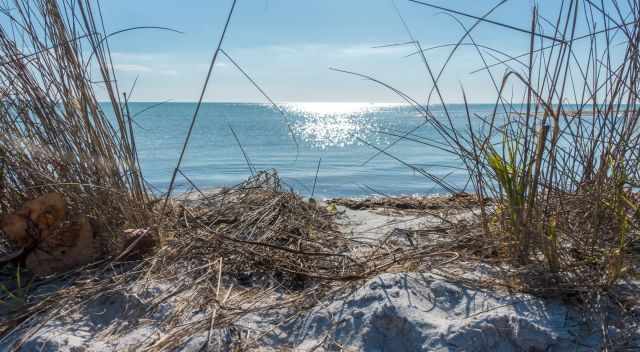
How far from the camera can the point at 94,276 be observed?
167cm

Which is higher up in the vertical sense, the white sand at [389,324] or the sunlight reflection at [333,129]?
the white sand at [389,324]

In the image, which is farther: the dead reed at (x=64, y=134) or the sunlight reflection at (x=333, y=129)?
the sunlight reflection at (x=333, y=129)

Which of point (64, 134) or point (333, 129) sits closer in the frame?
point (64, 134)

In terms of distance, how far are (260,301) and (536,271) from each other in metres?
0.80

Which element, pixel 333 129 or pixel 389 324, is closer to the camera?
pixel 389 324

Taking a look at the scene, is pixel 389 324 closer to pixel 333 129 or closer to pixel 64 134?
pixel 64 134

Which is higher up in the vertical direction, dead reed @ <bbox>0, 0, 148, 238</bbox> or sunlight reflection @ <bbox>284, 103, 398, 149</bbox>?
dead reed @ <bbox>0, 0, 148, 238</bbox>

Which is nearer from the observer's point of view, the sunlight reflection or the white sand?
the white sand

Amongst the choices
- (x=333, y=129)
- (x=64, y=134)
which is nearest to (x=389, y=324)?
(x=64, y=134)

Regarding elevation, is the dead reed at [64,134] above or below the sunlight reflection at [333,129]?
above

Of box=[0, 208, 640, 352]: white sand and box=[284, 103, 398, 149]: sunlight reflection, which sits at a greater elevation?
box=[0, 208, 640, 352]: white sand

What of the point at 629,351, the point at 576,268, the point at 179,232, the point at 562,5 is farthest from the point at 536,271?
the point at 179,232

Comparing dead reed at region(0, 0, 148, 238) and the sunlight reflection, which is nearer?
dead reed at region(0, 0, 148, 238)

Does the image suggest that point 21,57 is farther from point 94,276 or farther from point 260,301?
point 260,301
